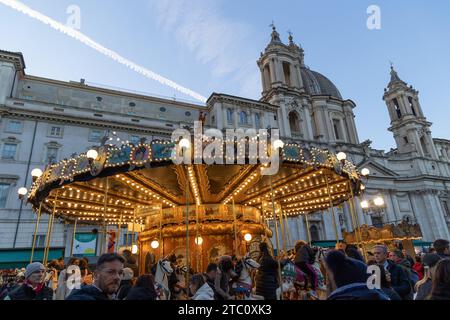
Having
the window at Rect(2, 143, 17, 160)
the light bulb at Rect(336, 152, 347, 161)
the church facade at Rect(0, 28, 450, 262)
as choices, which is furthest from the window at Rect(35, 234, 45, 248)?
the light bulb at Rect(336, 152, 347, 161)

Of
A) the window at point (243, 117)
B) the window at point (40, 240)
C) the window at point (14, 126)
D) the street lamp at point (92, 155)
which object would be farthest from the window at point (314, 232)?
the window at point (14, 126)

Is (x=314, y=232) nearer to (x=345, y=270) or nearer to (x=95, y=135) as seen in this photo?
(x=95, y=135)

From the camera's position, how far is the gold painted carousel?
9.67 m

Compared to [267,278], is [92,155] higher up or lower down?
higher up

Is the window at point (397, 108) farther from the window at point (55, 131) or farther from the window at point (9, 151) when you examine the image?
the window at point (9, 151)

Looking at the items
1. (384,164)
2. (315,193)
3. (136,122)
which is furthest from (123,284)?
(384,164)

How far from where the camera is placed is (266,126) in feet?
121

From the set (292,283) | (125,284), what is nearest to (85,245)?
(125,284)

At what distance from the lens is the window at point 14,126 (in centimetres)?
2663

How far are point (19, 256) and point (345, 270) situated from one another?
25.1 m

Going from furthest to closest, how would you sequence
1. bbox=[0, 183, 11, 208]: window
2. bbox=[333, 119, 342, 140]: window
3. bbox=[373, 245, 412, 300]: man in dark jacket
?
bbox=[333, 119, 342, 140]: window, bbox=[0, 183, 11, 208]: window, bbox=[373, 245, 412, 300]: man in dark jacket

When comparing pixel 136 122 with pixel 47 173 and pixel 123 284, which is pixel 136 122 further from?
pixel 123 284

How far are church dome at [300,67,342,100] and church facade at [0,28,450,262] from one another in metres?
0.25

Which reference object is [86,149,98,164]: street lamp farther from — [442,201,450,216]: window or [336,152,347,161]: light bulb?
[442,201,450,216]: window
